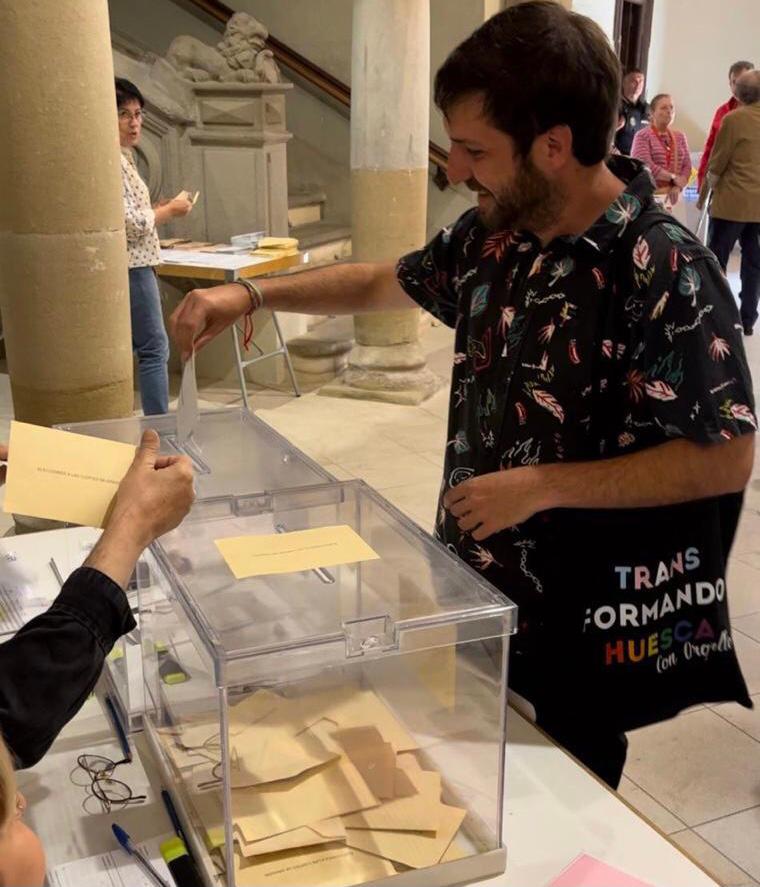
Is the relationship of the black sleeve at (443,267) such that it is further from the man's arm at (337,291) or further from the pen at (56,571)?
the pen at (56,571)

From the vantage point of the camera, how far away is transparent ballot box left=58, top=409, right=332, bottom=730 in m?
1.69

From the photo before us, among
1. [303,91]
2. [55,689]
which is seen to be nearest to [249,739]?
[55,689]

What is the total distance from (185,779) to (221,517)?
0.38 meters

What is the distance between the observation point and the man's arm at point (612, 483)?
158cm

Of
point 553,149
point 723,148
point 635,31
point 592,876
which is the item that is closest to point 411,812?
point 592,876

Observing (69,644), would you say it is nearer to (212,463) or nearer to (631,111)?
(212,463)

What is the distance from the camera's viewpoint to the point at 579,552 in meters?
1.74

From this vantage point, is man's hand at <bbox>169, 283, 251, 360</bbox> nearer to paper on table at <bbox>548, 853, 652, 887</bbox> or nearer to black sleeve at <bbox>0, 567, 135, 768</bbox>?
black sleeve at <bbox>0, 567, 135, 768</bbox>

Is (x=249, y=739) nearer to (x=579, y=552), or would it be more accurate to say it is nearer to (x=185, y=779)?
(x=185, y=779)

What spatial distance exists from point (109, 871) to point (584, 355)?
1.00 metres

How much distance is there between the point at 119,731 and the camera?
1.63m

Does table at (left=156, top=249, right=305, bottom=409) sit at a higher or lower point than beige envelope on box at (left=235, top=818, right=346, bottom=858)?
higher

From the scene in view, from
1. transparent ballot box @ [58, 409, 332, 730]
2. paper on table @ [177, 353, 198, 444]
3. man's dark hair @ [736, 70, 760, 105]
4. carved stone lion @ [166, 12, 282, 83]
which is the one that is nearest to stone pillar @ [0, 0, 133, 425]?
transparent ballot box @ [58, 409, 332, 730]

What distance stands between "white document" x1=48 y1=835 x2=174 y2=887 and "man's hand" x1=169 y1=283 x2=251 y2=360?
885 millimetres
